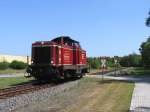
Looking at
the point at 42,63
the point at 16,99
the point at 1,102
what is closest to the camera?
the point at 1,102

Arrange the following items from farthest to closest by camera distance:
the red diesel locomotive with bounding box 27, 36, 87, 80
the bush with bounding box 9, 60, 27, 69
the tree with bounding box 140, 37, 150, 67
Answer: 1. the tree with bounding box 140, 37, 150, 67
2. the bush with bounding box 9, 60, 27, 69
3. the red diesel locomotive with bounding box 27, 36, 87, 80

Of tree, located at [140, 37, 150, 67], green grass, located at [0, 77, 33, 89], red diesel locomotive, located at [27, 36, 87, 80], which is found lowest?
green grass, located at [0, 77, 33, 89]

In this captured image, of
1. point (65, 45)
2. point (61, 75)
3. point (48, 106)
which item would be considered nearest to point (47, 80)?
point (61, 75)

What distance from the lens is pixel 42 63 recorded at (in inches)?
1305

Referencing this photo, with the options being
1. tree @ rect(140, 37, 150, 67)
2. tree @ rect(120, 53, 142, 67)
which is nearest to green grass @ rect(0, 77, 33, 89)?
tree @ rect(140, 37, 150, 67)

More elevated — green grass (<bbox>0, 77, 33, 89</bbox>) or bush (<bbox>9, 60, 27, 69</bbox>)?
bush (<bbox>9, 60, 27, 69</bbox>)

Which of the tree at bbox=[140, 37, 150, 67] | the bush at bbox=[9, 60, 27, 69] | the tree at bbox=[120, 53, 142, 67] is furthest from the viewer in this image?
the tree at bbox=[120, 53, 142, 67]

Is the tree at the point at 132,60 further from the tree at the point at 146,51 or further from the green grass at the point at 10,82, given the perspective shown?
the green grass at the point at 10,82

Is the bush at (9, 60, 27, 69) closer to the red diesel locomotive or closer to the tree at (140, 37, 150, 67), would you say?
the tree at (140, 37, 150, 67)

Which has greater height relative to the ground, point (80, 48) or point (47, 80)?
point (80, 48)

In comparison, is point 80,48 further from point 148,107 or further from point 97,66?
point 97,66

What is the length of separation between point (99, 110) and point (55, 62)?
57.2 ft

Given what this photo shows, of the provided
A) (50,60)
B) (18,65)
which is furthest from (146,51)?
(50,60)

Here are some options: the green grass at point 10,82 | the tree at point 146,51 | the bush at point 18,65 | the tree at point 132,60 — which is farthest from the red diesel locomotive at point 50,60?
the tree at point 132,60
